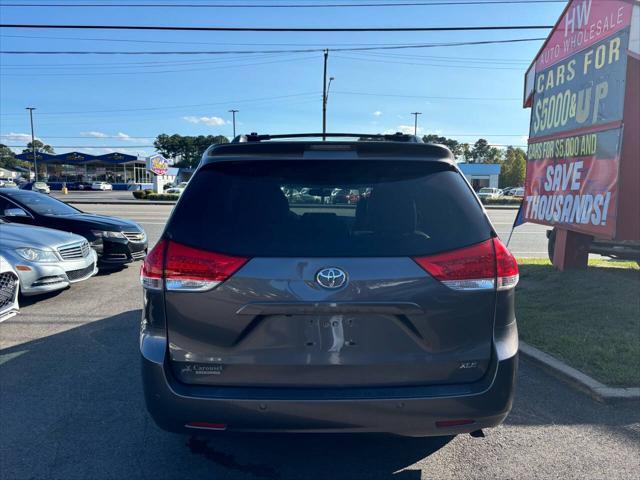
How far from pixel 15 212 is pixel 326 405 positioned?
8.63 metres

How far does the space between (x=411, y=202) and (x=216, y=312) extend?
1135mm

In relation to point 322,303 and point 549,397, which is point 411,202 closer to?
point 322,303

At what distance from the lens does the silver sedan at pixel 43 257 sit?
21.5 feet

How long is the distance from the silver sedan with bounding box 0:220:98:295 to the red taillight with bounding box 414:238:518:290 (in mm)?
6052

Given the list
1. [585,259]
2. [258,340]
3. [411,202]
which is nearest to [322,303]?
[258,340]

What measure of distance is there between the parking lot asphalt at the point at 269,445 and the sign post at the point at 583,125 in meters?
3.75

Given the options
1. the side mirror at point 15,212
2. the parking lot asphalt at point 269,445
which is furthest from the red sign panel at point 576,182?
the side mirror at point 15,212

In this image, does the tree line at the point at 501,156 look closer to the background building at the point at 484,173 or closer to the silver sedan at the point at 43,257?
the background building at the point at 484,173

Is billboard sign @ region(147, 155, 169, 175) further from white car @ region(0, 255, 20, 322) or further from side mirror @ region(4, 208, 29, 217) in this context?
white car @ region(0, 255, 20, 322)

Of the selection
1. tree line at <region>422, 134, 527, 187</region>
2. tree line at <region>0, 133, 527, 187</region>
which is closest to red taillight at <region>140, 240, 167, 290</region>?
tree line at <region>422, 134, 527, 187</region>

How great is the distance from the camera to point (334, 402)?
238cm

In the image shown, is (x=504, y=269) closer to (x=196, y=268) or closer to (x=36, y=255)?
(x=196, y=268)

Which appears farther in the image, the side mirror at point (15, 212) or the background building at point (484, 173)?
the background building at point (484, 173)

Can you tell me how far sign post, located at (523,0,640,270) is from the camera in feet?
21.9
